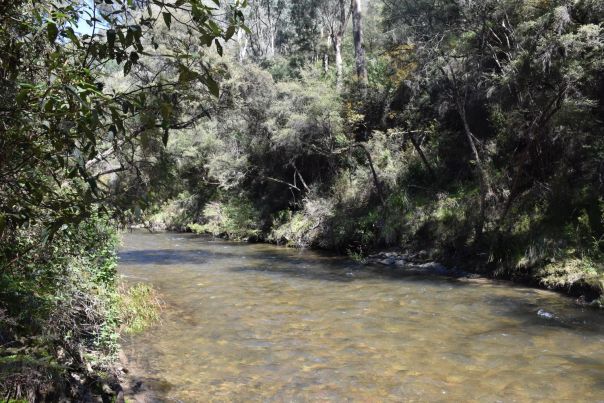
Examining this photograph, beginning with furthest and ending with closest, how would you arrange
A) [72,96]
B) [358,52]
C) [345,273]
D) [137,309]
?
[358,52] → [345,273] → [137,309] → [72,96]

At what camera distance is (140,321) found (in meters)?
8.79

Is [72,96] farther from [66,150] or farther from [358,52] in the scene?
[358,52]

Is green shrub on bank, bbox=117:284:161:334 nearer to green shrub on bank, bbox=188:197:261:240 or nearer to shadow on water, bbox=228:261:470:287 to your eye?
shadow on water, bbox=228:261:470:287

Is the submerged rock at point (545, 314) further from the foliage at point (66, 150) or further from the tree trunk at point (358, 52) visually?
the tree trunk at point (358, 52)

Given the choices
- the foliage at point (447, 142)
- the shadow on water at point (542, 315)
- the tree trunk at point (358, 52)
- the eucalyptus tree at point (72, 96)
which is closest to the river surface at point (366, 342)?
the shadow on water at point (542, 315)

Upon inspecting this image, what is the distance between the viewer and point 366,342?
834 cm

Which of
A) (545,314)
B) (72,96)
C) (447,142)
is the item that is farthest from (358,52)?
(72,96)

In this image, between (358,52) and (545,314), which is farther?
(358,52)

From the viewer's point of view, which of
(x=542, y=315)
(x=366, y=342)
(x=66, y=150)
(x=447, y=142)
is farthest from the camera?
(x=447, y=142)

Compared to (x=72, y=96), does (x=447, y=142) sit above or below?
above

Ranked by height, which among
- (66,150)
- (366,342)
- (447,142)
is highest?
(447,142)

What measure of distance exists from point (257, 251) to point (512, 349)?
529 inches

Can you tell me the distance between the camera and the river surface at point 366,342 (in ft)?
21.2

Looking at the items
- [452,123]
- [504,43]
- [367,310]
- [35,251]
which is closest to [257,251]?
[452,123]
